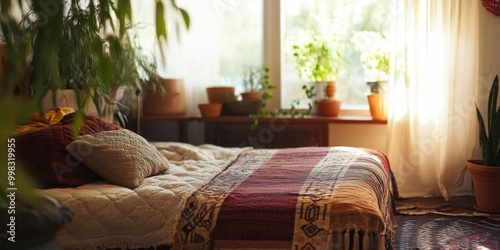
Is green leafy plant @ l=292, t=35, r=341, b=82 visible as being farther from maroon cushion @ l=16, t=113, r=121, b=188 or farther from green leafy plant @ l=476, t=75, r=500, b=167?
maroon cushion @ l=16, t=113, r=121, b=188

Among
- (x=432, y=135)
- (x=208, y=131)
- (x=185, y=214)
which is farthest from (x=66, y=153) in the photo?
(x=432, y=135)

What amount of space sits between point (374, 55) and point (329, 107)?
49 centimetres

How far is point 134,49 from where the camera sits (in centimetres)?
386

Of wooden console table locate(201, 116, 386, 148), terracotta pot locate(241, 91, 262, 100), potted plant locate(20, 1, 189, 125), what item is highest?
potted plant locate(20, 1, 189, 125)

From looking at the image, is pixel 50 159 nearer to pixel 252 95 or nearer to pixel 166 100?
pixel 166 100

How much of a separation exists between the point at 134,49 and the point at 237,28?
1.02 m

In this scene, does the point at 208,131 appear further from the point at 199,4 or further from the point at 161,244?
the point at 161,244

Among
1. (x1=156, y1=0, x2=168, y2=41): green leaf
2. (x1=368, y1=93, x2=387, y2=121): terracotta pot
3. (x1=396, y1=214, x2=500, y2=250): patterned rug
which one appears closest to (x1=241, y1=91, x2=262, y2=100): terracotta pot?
(x1=368, y1=93, x2=387, y2=121): terracotta pot

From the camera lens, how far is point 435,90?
153 inches

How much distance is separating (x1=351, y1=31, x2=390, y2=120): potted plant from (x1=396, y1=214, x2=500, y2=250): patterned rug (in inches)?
33.9

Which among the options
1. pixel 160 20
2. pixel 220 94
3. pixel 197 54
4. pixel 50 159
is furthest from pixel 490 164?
pixel 160 20

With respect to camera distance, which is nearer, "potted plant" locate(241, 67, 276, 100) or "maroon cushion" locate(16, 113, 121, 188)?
"maroon cushion" locate(16, 113, 121, 188)

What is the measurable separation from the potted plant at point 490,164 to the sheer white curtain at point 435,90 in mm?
263

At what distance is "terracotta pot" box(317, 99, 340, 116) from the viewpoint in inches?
166
